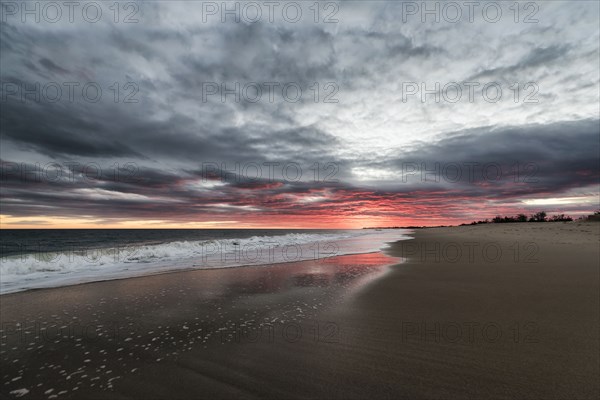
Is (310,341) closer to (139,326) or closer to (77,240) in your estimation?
(139,326)

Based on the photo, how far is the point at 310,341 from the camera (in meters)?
4.64

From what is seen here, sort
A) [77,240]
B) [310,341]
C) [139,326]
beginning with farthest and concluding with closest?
[77,240]
[139,326]
[310,341]

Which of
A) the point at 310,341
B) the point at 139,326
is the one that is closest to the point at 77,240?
the point at 139,326

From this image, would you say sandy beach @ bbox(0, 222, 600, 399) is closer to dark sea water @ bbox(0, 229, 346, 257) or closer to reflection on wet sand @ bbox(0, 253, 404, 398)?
reflection on wet sand @ bbox(0, 253, 404, 398)

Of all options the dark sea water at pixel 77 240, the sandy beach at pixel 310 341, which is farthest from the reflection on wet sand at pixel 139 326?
the dark sea water at pixel 77 240

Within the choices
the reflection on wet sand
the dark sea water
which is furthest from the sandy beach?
the dark sea water

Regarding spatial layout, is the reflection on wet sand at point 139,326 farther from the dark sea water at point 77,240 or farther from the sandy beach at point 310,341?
the dark sea water at point 77,240

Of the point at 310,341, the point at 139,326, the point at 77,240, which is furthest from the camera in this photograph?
the point at 77,240

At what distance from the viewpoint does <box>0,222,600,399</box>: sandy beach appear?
3334mm

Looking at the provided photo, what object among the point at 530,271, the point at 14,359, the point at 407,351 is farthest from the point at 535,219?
the point at 14,359

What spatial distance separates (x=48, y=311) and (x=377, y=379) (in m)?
7.70

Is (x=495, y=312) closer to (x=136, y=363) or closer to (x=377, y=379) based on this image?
(x=377, y=379)

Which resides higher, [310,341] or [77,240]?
[310,341]

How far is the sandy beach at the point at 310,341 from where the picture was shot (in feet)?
10.9
